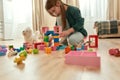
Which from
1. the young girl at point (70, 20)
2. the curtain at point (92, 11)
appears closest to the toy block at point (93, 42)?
the young girl at point (70, 20)

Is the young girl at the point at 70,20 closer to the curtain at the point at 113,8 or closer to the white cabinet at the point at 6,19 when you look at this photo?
the curtain at the point at 113,8

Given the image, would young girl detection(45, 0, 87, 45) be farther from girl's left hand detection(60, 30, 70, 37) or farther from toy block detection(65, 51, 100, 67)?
toy block detection(65, 51, 100, 67)

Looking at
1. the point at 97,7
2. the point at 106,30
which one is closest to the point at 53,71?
the point at 106,30

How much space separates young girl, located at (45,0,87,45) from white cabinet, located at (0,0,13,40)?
229cm

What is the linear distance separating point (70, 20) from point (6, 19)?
2.41 meters

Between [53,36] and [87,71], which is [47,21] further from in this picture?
[87,71]

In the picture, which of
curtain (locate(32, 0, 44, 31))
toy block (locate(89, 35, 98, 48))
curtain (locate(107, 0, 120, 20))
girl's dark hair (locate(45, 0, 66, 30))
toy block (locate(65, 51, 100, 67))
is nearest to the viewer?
toy block (locate(65, 51, 100, 67))

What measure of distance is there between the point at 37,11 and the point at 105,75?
138 inches

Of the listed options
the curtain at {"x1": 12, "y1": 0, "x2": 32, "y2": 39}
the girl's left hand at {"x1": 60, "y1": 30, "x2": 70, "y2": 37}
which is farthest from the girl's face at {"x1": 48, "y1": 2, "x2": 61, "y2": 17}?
the curtain at {"x1": 12, "y1": 0, "x2": 32, "y2": 39}

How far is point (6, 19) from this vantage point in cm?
399

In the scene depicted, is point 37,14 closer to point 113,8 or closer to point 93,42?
point 113,8

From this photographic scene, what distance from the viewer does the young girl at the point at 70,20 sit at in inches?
72.0

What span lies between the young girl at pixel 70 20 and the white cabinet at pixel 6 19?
2.29 m

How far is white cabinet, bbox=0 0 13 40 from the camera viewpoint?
12.9 ft
